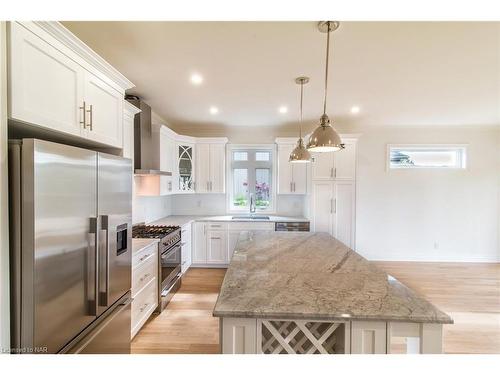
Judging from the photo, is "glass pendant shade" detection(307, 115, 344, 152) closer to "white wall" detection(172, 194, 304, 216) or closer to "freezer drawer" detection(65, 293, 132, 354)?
"freezer drawer" detection(65, 293, 132, 354)

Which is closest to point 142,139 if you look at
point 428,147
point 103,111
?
point 103,111

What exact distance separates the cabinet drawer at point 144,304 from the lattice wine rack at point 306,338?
142 cm

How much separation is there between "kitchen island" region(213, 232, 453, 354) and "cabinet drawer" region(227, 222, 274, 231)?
2170mm

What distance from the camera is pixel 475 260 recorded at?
4410mm

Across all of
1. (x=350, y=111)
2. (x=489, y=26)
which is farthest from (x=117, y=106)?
(x=350, y=111)

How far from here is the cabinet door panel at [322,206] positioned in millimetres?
3939

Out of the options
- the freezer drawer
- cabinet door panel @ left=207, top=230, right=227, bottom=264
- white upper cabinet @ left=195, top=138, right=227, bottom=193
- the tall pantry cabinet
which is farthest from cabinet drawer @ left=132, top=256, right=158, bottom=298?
the tall pantry cabinet

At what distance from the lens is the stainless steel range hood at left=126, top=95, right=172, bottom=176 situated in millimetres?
2822

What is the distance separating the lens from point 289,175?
166 inches

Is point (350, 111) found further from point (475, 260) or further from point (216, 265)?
point (475, 260)

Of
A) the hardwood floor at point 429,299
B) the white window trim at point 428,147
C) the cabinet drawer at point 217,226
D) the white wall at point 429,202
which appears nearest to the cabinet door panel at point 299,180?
the white wall at point 429,202

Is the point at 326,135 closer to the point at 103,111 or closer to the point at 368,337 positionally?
the point at 368,337

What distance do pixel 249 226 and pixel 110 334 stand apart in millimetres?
2629

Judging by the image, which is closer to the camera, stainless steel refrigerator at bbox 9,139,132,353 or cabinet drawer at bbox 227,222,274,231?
stainless steel refrigerator at bbox 9,139,132,353
